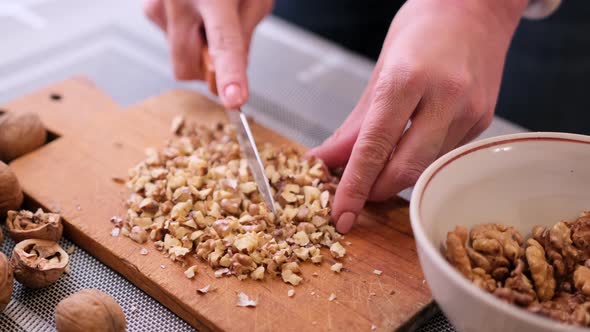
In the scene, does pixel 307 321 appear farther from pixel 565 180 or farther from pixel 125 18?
pixel 125 18

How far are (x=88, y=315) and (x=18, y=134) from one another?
0.50 metres

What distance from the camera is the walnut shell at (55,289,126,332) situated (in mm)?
801

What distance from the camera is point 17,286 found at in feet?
3.12

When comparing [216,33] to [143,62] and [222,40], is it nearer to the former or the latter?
[222,40]

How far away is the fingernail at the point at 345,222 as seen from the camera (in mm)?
1019

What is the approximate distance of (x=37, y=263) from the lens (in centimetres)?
92

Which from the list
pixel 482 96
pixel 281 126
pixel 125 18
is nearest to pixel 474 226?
pixel 482 96

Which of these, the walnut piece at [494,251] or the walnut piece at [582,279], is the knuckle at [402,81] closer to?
the walnut piece at [494,251]

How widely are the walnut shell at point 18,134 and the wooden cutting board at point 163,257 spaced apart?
2cm

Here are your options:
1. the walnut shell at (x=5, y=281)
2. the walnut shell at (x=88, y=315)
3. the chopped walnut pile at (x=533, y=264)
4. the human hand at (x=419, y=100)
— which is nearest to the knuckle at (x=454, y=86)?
the human hand at (x=419, y=100)

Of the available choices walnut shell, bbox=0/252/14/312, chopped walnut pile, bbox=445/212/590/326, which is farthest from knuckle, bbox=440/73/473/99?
walnut shell, bbox=0/252/14/312

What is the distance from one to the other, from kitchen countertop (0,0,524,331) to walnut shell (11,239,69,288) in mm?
546

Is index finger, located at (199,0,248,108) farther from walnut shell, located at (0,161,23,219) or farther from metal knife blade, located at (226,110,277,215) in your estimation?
walnut shell, located at (0,161,23,219)

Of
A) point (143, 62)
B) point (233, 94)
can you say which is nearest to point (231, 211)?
point (233, 94)
